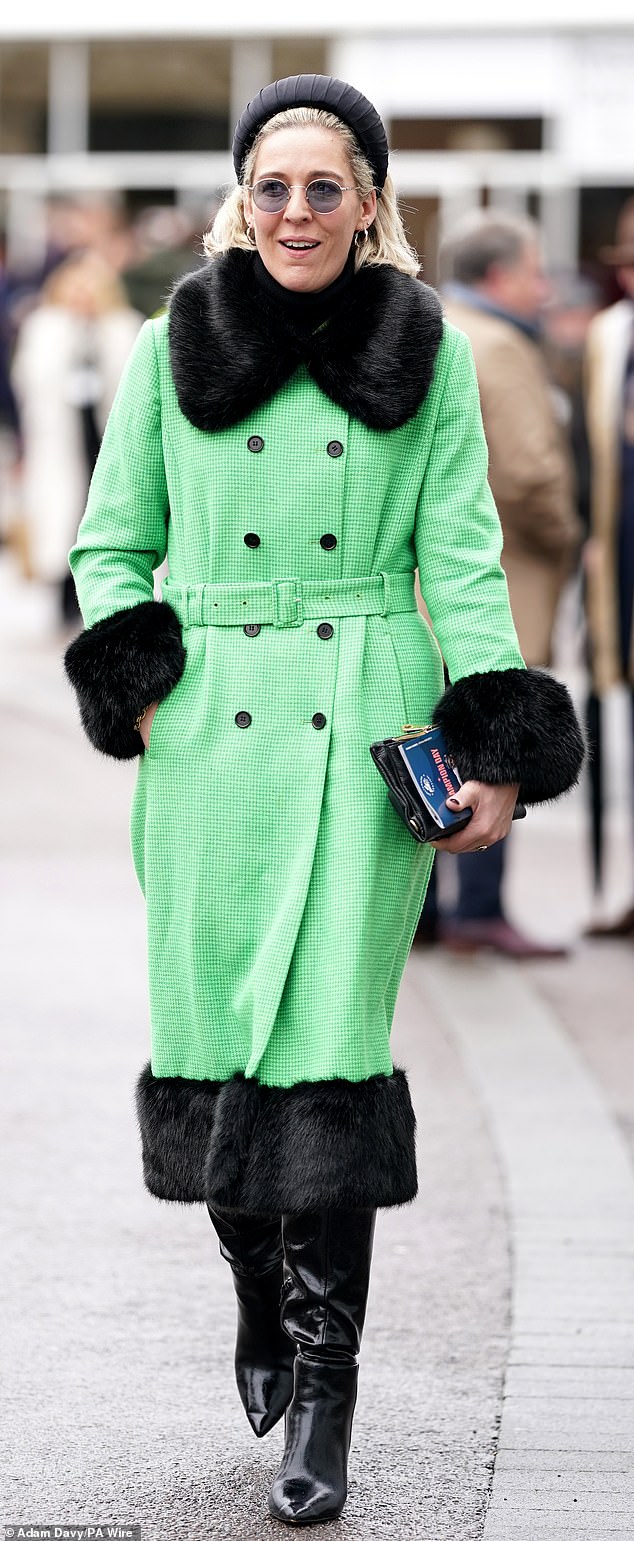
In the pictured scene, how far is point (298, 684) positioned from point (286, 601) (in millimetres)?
120

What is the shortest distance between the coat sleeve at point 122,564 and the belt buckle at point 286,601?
5.9 inches

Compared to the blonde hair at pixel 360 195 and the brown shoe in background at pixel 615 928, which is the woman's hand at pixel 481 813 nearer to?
the blonde hair at pixel 360 195

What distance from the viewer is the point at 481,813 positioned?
3531 mm

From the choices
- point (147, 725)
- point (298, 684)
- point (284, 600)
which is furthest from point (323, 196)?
point (147, 725)

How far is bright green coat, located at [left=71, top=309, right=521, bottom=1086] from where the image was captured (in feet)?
11.5

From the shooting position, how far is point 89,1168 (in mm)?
5266

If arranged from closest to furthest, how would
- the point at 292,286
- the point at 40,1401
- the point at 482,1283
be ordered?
the point at 292,286 → the point at 40,1401 → the point at 482,1283

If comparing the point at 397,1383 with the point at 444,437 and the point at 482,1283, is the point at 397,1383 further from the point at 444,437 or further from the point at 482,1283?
the point at 444,437

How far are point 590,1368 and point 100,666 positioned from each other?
1.42 m

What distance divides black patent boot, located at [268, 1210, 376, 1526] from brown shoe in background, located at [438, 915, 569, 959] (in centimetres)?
408

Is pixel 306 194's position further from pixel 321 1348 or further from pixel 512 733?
A: pixel 321 1348

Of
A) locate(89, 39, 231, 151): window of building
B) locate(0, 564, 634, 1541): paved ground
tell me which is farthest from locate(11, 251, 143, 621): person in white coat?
locate(89, 39, 231, 151): window of building

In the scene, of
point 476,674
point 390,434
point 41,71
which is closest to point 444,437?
point 390,434

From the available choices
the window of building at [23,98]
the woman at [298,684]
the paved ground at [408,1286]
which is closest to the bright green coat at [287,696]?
the woman at [298,684]
